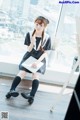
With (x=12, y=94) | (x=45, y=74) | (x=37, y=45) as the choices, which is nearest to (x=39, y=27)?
(x=37, y=45)

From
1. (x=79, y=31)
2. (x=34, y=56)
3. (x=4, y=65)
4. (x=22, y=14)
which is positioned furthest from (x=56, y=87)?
(x=79, y=31)

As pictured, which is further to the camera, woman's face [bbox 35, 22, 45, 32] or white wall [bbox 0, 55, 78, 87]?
white wall [bbox 0, 55, 78, 87]

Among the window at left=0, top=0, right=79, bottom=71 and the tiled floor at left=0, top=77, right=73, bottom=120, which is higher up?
the window at left=0, top=0, right=79, bottom=71

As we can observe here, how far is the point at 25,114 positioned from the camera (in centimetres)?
221

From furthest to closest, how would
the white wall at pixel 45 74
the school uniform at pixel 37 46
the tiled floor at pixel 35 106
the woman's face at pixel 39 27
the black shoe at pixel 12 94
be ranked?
the white wall at pixel 45 74 → the school uniform at pixel 37 46 → the woman's face at pixel 39 27 → the black shoe at pixel 12 94 → the tiled floor at pixel 35 106

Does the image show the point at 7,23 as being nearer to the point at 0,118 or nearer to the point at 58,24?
the point at 58,24

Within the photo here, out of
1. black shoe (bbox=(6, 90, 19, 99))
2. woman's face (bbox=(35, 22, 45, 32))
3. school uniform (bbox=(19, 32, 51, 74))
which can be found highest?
woman's face (bbox=(35, 22, 45, 32))

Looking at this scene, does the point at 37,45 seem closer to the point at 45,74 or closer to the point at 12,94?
the point at 45,74

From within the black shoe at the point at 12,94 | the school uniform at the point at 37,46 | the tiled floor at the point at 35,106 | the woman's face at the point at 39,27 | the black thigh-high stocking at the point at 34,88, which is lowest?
the tiled floor at the point at 35,106

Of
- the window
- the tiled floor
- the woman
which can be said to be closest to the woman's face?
the woman

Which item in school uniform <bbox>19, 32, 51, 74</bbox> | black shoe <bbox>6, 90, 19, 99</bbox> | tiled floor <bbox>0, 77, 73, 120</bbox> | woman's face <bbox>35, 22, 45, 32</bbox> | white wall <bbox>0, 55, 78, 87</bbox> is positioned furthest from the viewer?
white wall <bbox>0, 55, 78, 87</bbox>

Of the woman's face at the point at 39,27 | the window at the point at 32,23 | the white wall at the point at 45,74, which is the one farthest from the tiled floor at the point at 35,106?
the woman's face at the point at 39,27

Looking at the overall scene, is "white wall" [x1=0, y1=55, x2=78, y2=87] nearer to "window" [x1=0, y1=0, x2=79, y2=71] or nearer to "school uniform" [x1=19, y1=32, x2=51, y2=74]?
"window" [x1=0, y1=0, x2=79, y2=71]

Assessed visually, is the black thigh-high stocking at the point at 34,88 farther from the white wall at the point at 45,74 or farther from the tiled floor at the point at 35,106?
the white wall at the point at 45,74
